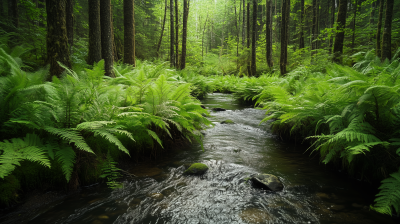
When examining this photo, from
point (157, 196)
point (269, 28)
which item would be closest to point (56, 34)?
point (157, 196)

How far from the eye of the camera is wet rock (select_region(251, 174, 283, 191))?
9.06ft

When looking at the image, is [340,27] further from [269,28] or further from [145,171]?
[145,171]

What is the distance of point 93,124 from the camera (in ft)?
7.35

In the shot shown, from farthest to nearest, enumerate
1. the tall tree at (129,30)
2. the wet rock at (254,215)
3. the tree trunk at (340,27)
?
the tall tree at (129,30) → the tree trunk at (340,27) → the wet rock at (254,215)

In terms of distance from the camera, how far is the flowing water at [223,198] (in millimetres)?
2164

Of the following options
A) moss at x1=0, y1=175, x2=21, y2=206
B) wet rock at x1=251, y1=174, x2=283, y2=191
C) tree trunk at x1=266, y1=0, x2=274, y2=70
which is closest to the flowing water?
wet rock at x1=251, y1=174, x2=283, y2=191

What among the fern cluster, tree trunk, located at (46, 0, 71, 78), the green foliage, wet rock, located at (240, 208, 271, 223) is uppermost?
tree trunk, located at (46, 0, 71, 78)

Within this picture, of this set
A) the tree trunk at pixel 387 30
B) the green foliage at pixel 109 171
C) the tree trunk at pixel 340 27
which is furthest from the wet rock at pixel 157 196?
the tree trunk at pixel 340 27

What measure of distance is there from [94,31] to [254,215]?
6.75 metres

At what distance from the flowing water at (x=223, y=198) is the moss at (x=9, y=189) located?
1.14ft

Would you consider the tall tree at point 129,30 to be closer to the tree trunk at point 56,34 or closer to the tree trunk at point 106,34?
the tree trunk at point 106,34

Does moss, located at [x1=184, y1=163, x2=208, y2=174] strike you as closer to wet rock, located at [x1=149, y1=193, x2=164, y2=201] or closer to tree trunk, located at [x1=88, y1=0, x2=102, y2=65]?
wet rock, located at [x1=149, y1=193, x2=164, y2=201]

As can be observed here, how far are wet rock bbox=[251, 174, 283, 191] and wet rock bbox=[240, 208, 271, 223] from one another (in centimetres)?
54

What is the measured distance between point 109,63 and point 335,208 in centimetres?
675
